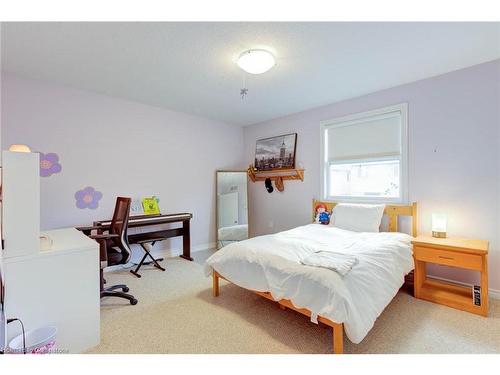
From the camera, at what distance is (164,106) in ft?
12.5

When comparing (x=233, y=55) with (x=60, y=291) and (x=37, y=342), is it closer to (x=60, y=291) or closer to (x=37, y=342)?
(x=60, y=291)

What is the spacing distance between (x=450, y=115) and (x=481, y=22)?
1067mm

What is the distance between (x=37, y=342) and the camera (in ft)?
4.96

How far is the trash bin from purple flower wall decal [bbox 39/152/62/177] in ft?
6.62

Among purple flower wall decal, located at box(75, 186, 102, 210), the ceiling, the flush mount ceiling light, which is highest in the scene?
the ceiling

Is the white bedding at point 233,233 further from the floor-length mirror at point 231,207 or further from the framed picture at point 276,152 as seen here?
the framed picture at point 276,152

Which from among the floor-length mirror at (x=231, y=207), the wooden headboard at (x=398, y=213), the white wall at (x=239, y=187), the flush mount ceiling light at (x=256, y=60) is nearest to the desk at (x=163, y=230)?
the floor-length mirror at (x=231, y=207)

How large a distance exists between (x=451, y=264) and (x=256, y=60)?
102 inches

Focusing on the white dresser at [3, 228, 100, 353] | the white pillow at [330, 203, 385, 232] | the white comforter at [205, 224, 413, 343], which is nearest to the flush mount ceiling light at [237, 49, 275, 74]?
the white comforter at [205, 224, 413, 343]

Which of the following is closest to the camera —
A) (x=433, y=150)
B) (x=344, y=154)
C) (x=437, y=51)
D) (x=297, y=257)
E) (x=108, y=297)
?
(x=297, y=257)

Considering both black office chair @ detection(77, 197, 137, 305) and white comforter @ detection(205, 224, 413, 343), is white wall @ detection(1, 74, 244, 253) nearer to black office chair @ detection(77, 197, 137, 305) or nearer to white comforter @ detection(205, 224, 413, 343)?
black office chair @ detection(77, 197, 137, 305)

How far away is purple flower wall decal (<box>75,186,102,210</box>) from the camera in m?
3.12
